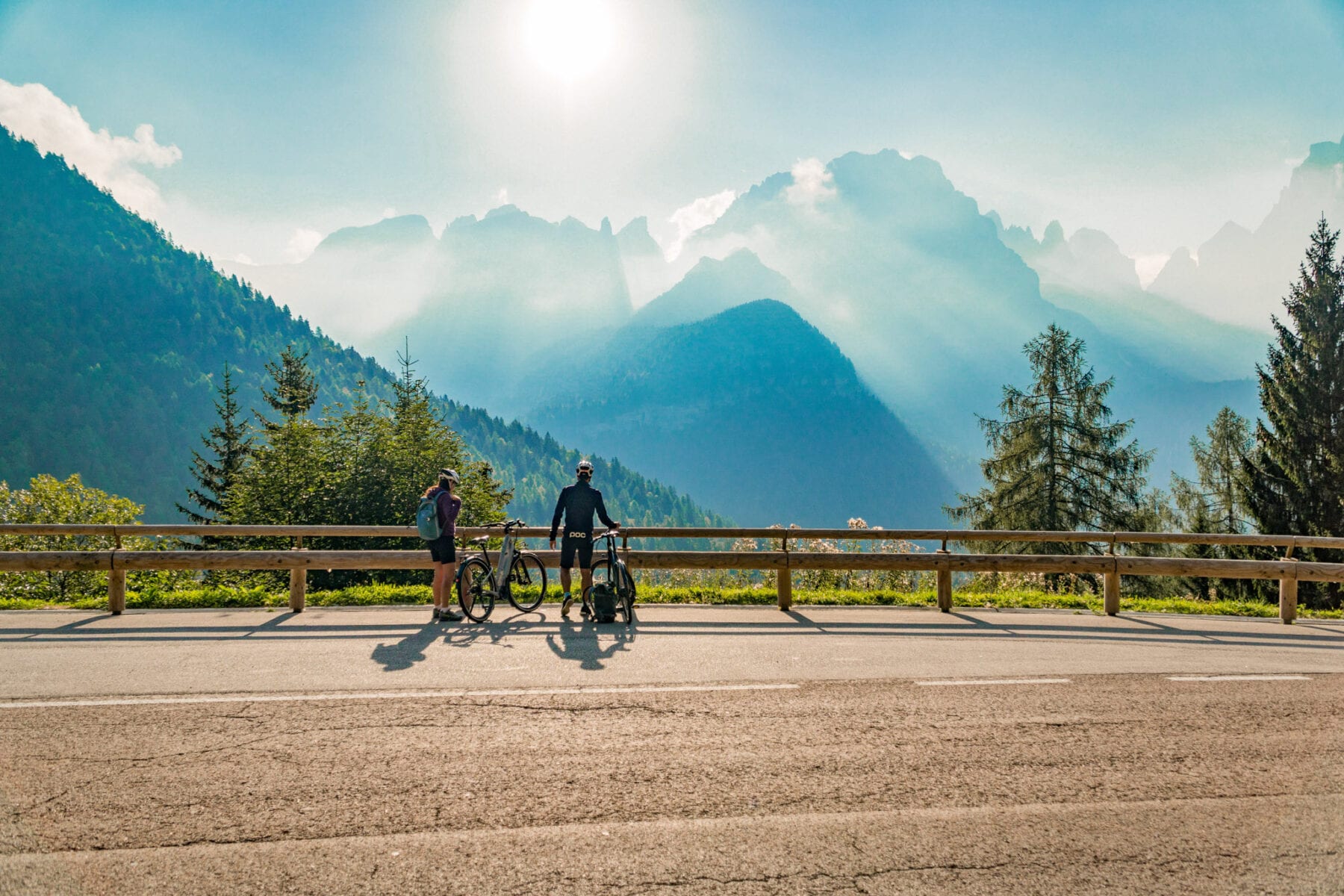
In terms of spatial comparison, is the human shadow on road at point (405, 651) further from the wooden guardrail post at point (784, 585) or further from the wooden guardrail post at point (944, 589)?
the wooden guardrail post at point (944, 589)

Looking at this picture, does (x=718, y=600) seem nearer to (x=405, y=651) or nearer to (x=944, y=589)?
(x=944, y=589)

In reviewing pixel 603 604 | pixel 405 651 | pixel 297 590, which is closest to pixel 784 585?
pixel 603 604

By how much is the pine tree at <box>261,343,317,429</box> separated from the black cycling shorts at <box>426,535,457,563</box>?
4879 cm

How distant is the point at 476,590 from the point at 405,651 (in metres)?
2.39

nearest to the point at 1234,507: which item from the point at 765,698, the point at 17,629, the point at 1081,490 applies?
the point at 1081,490

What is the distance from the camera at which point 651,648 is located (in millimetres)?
8797

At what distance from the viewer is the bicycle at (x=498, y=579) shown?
1084cm

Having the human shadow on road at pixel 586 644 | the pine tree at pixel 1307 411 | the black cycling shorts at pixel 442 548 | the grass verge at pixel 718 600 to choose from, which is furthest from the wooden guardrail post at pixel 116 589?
the pine tree at pixel 1307 411

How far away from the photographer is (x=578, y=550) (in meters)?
11.3

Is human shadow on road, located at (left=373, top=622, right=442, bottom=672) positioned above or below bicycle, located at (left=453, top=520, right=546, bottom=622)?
below

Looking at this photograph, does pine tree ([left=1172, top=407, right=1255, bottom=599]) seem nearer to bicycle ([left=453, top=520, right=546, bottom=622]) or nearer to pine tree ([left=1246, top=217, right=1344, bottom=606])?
pine tree ([left=1246, top=217, right=1344, bottom=606])

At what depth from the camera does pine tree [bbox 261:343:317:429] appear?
5859 centimetres

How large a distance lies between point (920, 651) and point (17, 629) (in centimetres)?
1116

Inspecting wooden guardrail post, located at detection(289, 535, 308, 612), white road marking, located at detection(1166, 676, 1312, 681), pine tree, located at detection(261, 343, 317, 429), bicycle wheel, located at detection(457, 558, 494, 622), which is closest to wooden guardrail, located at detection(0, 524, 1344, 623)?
→ wooden guardrail post, located at detection(289, 535, 308, 612)
